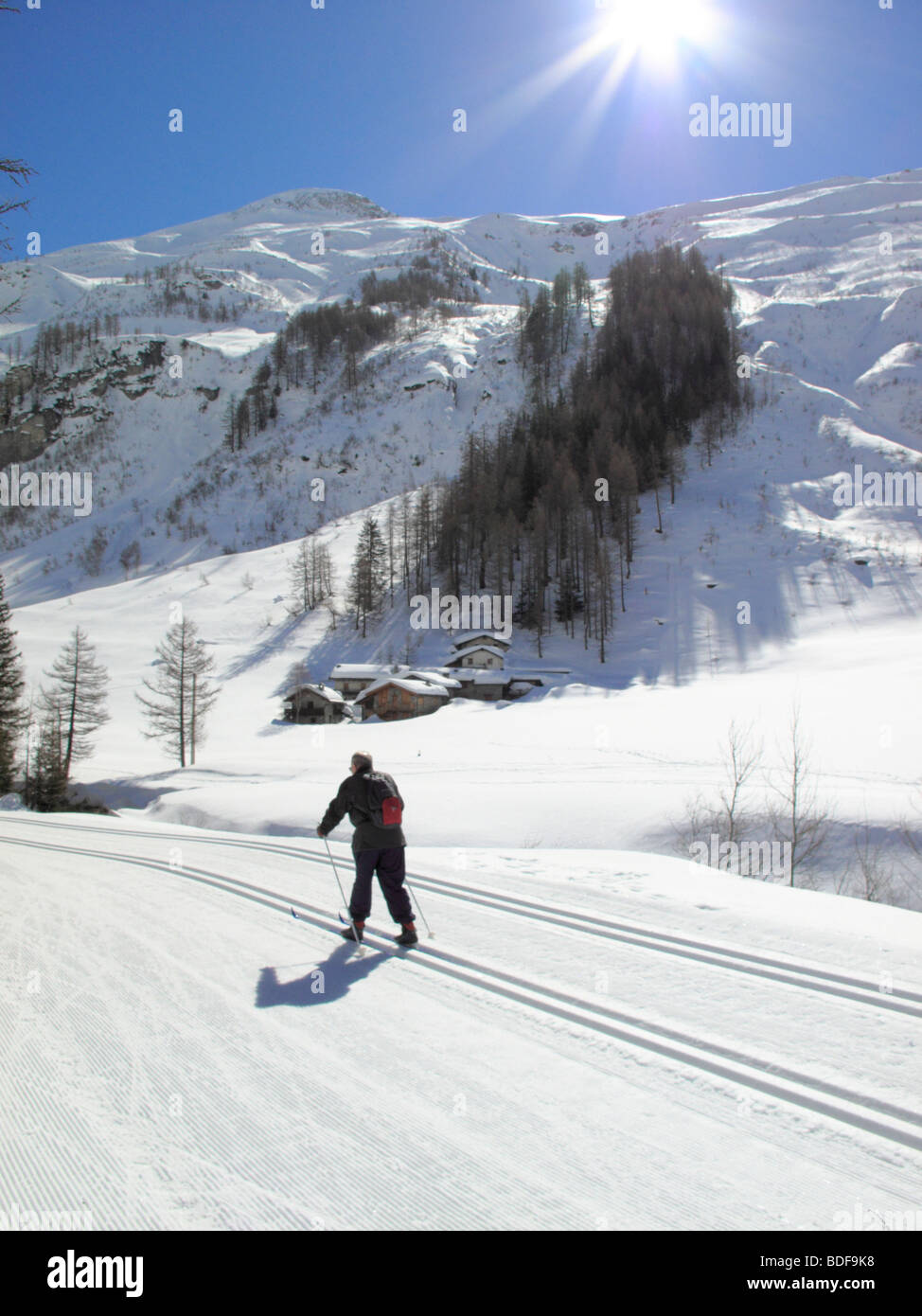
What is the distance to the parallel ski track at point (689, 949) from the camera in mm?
5172

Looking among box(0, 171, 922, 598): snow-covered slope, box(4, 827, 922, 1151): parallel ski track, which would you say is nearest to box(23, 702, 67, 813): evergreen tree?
box(4, 827, 922, 1151): parallel ski track

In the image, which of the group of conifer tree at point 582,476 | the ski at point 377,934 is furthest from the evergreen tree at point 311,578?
the ski at point 377,934

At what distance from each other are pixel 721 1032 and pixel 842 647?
156ft

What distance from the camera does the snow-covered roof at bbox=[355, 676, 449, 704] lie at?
160 ft

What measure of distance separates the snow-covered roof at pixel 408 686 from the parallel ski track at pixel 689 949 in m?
39.8

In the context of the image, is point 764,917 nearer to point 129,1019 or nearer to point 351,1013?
point 351,1013

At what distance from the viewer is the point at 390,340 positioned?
430 ft

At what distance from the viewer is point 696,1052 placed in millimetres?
4379

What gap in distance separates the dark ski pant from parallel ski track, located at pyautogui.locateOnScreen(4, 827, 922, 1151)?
1.03 ft

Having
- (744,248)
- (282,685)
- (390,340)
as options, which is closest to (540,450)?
(282,685)

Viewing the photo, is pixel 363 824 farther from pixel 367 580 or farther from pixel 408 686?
pixel 367 580

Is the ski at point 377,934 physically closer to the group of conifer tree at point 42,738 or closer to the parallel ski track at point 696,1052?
the parallel ski track at point 696,1052

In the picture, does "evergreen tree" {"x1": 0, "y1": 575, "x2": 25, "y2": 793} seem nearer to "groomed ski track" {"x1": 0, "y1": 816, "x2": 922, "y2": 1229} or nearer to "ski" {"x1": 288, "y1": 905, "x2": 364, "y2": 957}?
"ski" {"x1": 288, "y1": 905, "x2": 364, "y2": 957}

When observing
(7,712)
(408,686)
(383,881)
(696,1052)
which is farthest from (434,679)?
(696,1052)
